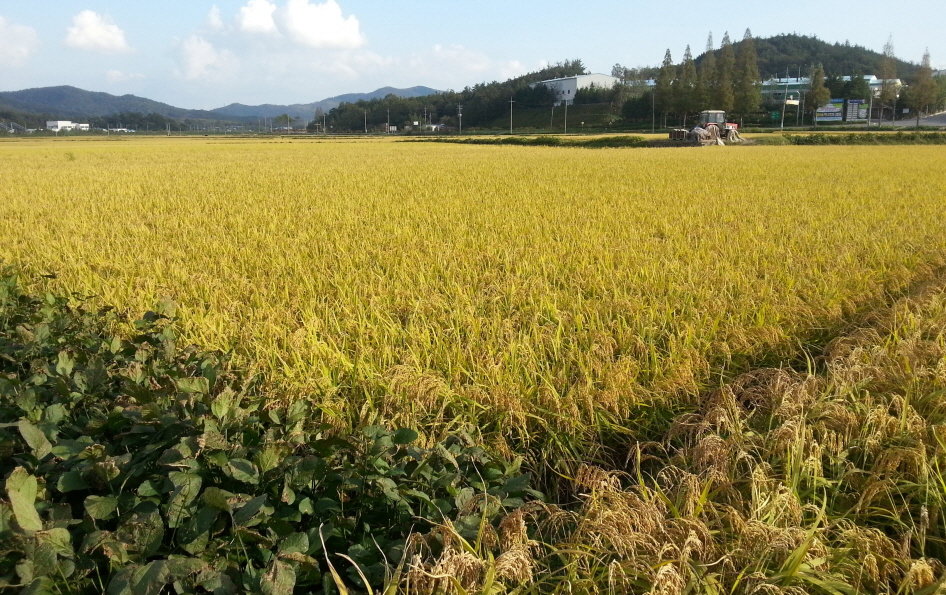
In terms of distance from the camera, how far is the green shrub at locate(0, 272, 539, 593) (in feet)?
3.80

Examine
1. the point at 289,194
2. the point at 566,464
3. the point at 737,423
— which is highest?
the point at 289,194

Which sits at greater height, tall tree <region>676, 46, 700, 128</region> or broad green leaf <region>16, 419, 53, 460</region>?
tall tree <region>676, 46, 700, 128</region>

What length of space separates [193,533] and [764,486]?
4.46 ft

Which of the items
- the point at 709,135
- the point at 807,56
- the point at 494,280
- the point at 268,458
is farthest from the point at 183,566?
the point at 807,56

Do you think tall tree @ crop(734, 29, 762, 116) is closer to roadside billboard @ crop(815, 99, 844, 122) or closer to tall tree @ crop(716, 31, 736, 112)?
tall tree @ crop(716, 31, 736, 112)

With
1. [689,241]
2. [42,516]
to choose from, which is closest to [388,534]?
[42,516]

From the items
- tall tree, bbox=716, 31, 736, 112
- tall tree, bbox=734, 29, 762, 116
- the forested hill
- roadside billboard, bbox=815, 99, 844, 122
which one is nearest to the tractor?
tall tree, bbox=716, 31, 736, 112

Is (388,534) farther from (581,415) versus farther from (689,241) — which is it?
(689,241)

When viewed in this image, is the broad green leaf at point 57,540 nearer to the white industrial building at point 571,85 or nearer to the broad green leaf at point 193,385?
the broad green leaf at point 193,385

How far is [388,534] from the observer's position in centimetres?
150

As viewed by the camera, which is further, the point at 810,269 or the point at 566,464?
the point at 810,269

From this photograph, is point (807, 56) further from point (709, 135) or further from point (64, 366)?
point (64, 366)

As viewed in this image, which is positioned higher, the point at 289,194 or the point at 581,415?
the point at 289,194

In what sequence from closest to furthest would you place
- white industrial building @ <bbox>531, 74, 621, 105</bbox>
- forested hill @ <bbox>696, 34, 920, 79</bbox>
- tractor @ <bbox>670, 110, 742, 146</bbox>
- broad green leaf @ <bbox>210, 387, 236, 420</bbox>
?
broad green leaf @ <bbox>210, 387, 236, 420</bbox> < tractor @ <bbox>670, 110, 742, 146</bbox> < white industrial building @ <bbox>531, 74, 621, 105</bbox> < forested hill @ <bbox>696, 34, 920, 79</bbox>
